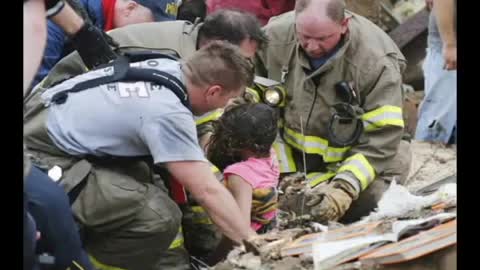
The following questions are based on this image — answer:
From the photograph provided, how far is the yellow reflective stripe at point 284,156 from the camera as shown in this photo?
484 centimetres

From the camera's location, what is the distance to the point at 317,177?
15.8 ft

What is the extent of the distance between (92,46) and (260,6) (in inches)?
51.7

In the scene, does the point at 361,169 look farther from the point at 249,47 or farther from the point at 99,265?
the point at 99,265

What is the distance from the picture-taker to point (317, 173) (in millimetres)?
4863

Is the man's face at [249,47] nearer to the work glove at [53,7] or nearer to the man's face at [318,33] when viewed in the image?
the man's face at [318,33]

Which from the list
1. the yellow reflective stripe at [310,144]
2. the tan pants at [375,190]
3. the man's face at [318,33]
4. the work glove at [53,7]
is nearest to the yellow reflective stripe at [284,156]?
the yellow reflective stripe at [310,144]

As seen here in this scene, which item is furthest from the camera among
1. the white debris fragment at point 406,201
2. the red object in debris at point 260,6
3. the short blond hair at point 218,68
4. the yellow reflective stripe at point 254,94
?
the red object in debris at point 260,6

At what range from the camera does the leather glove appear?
4.53 metres

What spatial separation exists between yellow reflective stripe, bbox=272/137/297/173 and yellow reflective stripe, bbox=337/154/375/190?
25 cm

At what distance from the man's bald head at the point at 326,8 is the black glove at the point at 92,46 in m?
0.90

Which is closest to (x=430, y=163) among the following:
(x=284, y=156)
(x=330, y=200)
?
(x=284, y=156)

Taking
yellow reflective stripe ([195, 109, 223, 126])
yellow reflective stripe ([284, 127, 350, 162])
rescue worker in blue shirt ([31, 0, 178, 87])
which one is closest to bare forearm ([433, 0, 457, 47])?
yellow reflective stripe ([284, 127, 350, 162])
